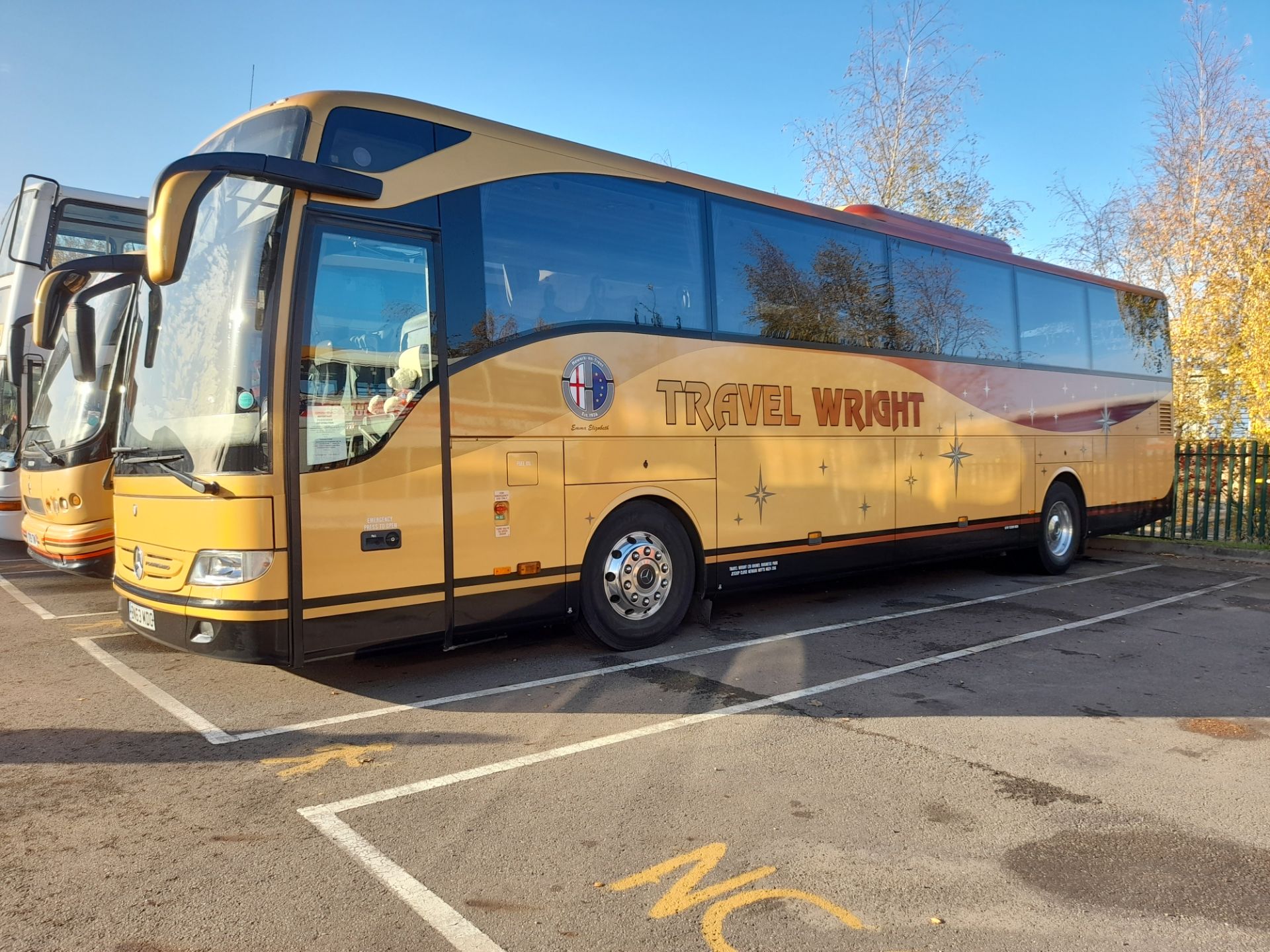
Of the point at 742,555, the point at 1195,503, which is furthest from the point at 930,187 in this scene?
the point at 742,555

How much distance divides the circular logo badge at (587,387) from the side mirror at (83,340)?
4.52 metres

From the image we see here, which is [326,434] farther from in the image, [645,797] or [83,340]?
[83,340]

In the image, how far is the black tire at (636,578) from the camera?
6.54 metres

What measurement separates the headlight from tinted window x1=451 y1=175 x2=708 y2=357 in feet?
5.73

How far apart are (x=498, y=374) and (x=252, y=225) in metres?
1.71

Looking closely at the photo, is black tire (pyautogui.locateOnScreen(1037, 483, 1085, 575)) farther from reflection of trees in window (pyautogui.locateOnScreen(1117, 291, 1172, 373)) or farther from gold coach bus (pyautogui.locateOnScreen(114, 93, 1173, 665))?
reflection of trees in window (pyautogui.locateOnScreen(1117, 291, 1172, 373))

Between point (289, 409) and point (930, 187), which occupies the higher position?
point (930, 187)

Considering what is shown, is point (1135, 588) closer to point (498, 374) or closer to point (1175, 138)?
point (498, 374)

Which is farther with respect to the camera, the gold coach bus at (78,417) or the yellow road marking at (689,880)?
the gold coach bus at (78,417)

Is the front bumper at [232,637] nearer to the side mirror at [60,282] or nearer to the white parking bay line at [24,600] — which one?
the side mirror at [60,282]

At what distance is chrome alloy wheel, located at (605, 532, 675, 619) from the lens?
6.67m

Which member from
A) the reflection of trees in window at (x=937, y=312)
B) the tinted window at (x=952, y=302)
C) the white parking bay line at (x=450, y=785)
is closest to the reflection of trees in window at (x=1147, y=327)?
the tinted window at (x=952, y=302)

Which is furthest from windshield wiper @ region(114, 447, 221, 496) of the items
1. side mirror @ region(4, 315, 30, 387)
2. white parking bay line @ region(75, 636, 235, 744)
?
side mirror @ region(4, 315, 30, 387)

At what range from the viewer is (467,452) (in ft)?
18.7
